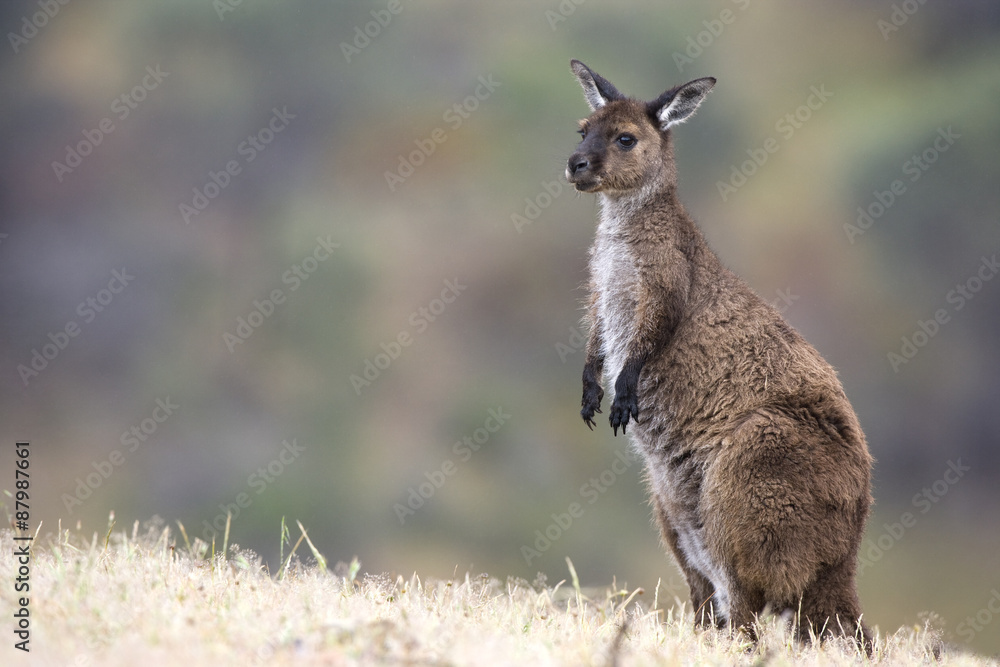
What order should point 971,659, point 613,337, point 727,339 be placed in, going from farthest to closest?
point 613,337
point 727,339
point 971,659

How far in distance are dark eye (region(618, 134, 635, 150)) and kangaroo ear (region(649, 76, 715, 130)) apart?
33cm

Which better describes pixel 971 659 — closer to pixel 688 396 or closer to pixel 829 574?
pixel 829 574

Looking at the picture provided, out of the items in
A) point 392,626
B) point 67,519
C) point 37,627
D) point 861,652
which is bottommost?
point 67,519

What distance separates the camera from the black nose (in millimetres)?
6824

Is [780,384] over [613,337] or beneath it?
over

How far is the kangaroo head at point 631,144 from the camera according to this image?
6852mm

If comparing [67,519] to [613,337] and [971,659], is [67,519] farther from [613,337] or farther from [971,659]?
[971,659]

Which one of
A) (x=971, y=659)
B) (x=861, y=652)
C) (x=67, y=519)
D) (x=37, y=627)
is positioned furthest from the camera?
(x=67, y=519)

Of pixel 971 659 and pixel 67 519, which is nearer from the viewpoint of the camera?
pixel 971 659

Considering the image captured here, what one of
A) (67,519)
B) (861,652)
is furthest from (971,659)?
(67,519)

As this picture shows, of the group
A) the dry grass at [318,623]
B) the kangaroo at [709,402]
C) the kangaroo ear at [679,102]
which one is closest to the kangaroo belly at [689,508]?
the kangaroo at [709,402]

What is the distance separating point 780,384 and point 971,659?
1919mm

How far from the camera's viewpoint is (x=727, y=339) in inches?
251

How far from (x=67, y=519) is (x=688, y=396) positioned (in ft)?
47.7
